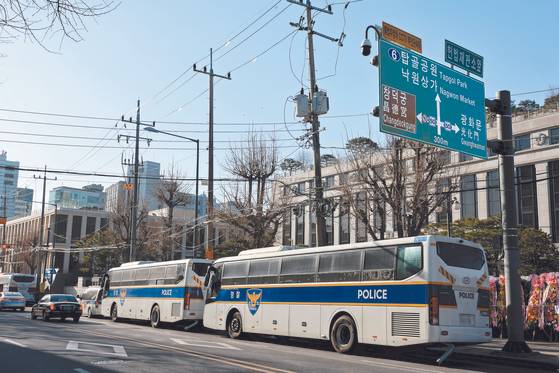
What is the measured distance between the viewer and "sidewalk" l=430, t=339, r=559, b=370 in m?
13.1

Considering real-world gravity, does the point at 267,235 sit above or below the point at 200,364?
above

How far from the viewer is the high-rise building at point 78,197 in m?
93.7

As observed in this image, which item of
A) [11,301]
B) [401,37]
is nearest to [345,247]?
[401,37]

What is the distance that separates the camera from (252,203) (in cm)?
3612

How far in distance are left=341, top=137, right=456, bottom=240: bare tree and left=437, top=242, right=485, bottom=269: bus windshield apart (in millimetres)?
8035

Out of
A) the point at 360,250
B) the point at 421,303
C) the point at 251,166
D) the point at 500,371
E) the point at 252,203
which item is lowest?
the point at 500,371

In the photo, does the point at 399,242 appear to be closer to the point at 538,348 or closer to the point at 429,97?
the point at 429,97

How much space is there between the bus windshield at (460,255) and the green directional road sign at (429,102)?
266 centimetres

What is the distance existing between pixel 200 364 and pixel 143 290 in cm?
1806

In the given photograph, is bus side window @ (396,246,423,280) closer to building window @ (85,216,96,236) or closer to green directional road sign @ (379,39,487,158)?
green directional road sign @ (379,39,487,158)

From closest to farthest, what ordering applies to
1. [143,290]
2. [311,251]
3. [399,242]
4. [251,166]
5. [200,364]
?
[200,364] < [399,242] < [311,251] < [143,290] < [251,166]

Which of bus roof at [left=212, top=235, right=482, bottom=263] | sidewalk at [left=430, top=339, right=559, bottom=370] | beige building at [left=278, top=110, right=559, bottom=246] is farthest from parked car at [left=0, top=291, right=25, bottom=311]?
sidewalk at [left=430, top=339, right=559, bottom=370]

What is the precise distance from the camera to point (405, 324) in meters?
14.4

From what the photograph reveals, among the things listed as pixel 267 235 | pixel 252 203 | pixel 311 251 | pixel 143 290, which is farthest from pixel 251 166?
pixel 311 251
